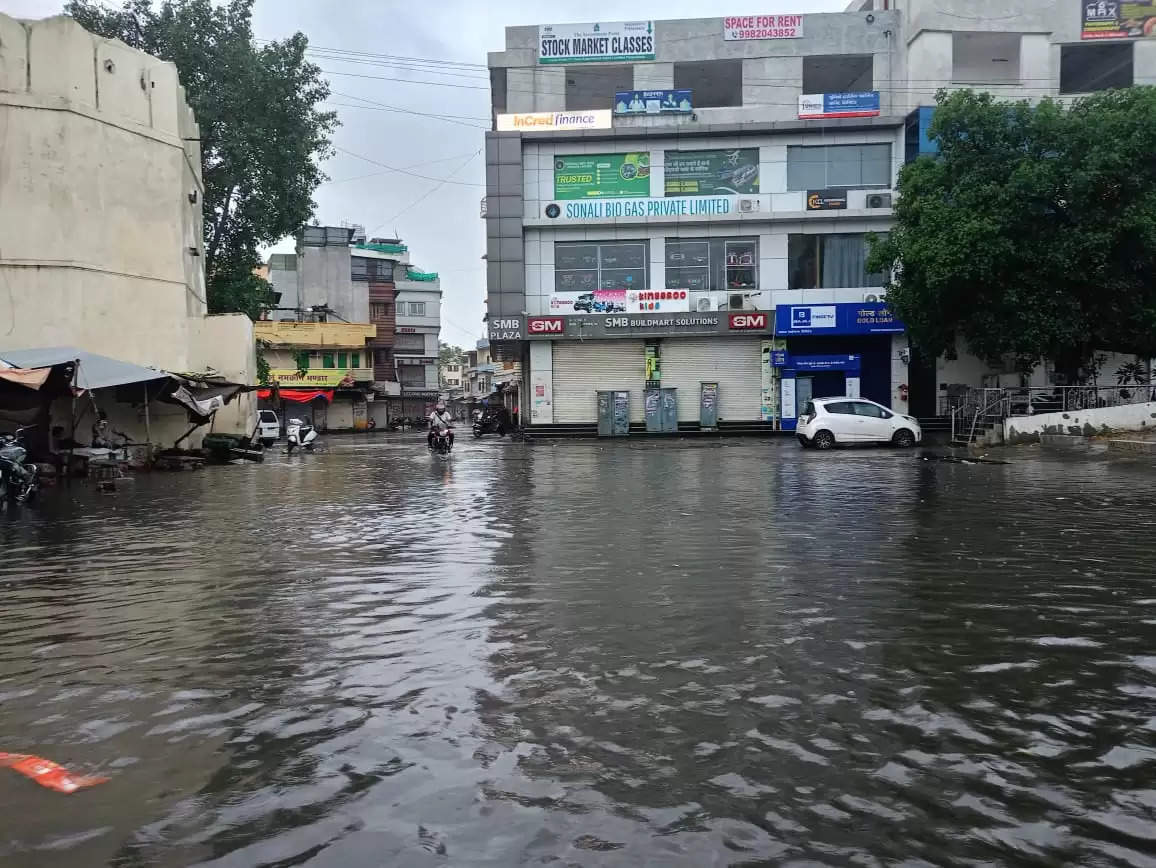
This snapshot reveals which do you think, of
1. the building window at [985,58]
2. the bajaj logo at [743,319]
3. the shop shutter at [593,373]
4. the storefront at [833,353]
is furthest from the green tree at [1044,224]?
the shop shutter at [593,373]

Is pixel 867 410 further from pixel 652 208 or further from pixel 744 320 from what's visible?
pixel 652 208

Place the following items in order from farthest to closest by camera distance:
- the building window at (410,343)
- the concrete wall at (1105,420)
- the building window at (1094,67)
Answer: the building window at (410,343) → the building window at (1094,67) → the concrete wall at (1105,420)

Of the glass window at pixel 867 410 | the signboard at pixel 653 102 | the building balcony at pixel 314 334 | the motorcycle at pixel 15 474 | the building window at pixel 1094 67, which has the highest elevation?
the building window at pixel 1094 67

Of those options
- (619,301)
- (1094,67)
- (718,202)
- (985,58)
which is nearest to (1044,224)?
(985,58)

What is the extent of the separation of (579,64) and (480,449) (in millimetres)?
16220

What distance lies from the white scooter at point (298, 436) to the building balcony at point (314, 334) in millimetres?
29173

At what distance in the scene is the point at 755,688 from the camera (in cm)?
413

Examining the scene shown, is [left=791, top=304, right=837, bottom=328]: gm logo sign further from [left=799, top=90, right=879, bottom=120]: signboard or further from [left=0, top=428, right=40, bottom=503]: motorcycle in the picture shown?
[left=0, top=428, right=40, bottom=503]: motorcycle

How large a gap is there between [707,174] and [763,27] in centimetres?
586

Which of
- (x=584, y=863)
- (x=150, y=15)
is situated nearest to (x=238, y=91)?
(x=150, y=15)

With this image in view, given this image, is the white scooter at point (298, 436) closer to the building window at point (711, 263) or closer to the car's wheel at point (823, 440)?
the building window at point (711, 263)

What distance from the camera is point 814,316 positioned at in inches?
1363

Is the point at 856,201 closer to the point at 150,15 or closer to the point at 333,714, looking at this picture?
the point at 150,15

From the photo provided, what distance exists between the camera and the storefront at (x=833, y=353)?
34438 millimetres
